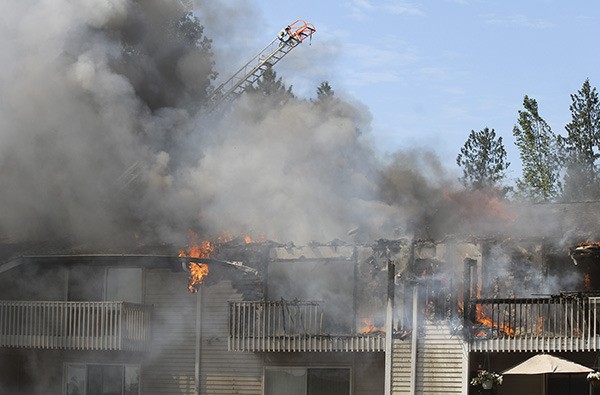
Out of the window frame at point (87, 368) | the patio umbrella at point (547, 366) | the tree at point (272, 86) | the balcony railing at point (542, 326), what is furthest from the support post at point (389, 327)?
the tree at point (272, 86)

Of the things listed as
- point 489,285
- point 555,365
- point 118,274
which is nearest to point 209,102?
point 118,274

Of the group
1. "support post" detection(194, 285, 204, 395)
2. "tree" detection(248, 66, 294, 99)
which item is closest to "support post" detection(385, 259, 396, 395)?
"support post" detection(194, 285, 204, 395)

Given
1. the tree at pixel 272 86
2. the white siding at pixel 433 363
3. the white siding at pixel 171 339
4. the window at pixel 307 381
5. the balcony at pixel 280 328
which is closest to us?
the white siding at pixel 433 363

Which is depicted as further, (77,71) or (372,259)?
(77,71)

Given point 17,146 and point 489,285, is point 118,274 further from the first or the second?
point 489,285

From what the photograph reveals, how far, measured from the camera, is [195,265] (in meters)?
29.4

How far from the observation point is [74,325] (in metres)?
29.4

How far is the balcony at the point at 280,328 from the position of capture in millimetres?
27859

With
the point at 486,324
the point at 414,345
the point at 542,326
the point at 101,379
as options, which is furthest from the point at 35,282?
the point at 542,326

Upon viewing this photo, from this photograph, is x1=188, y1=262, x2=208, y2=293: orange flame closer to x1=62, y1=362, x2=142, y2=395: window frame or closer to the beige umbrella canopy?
x1=62, y1=362, x2=142, y2=395: window frame

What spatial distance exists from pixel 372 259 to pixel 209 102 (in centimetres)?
1137

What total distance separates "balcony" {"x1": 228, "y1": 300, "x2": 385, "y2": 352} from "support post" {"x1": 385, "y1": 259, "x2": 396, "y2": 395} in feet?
0.95

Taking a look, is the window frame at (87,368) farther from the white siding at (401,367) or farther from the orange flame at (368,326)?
the white siding at (401,367)

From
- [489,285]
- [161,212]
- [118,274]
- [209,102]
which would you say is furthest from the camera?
[209,102]
